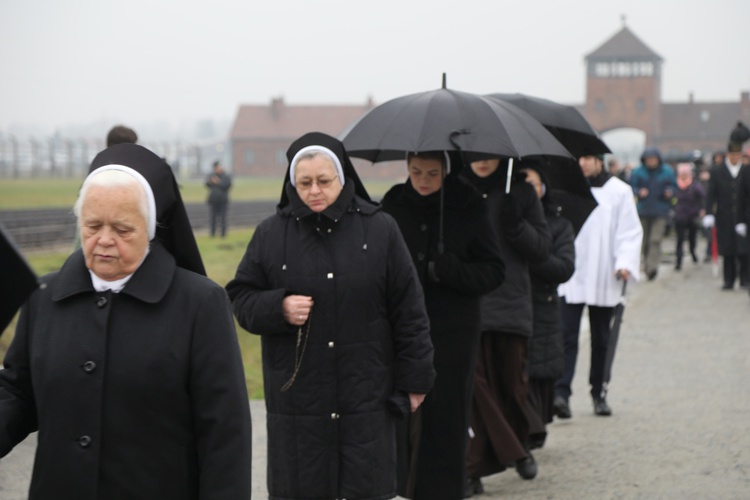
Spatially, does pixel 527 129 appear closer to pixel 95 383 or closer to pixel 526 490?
pixel 526 490

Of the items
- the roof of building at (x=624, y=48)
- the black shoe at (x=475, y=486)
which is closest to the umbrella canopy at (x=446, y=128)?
the black shoe at (x=475, y=486)

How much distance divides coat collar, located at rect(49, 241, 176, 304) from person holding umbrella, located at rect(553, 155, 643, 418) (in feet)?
20.3

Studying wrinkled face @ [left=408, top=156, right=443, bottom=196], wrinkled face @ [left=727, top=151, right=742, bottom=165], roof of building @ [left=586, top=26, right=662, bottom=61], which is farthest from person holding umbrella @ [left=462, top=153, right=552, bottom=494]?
roof of building @ [left=586, top=26, right=662, bottom=61]

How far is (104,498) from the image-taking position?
3.30m

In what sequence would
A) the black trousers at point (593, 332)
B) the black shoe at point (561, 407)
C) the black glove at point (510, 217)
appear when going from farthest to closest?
1. the black trousers at point (593, 332)
2. the black shoe at point (561, 407)
3. the black glove at point (510, 217)

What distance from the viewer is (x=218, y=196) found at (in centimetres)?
2762

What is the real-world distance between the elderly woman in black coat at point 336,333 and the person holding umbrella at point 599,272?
14.1 feet

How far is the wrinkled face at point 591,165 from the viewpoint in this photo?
925cm

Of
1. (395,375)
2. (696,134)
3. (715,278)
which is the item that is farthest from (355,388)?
(696,134)

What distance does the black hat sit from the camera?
134 inches

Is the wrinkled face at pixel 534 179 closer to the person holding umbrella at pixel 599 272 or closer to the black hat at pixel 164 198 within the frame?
the person holding umbrella at pixel 599 272

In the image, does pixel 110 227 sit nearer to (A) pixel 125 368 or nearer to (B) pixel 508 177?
(A) pixel 125 368

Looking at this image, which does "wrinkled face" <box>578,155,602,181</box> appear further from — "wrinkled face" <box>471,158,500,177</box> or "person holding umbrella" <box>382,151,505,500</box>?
"person holding umbrella" <box>382,151,505,500</box>

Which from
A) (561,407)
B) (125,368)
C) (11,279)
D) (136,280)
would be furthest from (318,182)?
(561,407)
